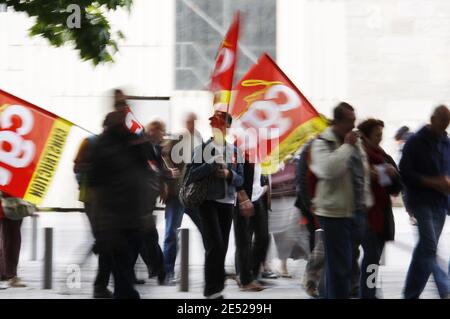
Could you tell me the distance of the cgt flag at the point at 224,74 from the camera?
8.83 metres

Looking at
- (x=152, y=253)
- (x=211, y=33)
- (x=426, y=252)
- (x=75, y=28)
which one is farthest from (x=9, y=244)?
(x=211, y=33)

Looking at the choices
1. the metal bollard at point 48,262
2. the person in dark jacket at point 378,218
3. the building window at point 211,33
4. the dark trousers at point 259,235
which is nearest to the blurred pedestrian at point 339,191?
the person in dark jacket at point 378,218

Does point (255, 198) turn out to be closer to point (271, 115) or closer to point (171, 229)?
point (171, 229)

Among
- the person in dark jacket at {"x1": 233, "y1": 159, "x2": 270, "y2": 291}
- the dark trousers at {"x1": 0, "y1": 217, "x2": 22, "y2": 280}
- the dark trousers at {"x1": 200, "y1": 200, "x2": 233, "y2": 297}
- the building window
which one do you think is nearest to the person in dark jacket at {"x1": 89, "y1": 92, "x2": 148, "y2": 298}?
the dark trousers at {"x1": 200, "y1": 200, "x2": 233, "y2": 297}

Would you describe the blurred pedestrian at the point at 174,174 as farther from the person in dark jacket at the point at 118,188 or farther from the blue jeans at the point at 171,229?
the person in dark jacket at the point at 118,188

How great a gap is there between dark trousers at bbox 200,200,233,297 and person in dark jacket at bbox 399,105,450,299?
60.9 inches

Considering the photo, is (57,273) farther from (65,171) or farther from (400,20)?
(400,20)

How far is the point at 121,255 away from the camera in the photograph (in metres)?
7.40

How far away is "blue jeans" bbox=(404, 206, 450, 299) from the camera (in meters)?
8.55

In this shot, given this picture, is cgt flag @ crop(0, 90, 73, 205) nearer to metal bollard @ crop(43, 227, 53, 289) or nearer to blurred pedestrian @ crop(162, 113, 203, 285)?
metal bollard @ crop(43, 227, 53, 289)

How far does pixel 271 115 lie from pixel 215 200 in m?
1.07

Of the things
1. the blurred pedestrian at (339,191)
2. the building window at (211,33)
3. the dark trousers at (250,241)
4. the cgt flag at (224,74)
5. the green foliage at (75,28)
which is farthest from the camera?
the building window at (211,33)
